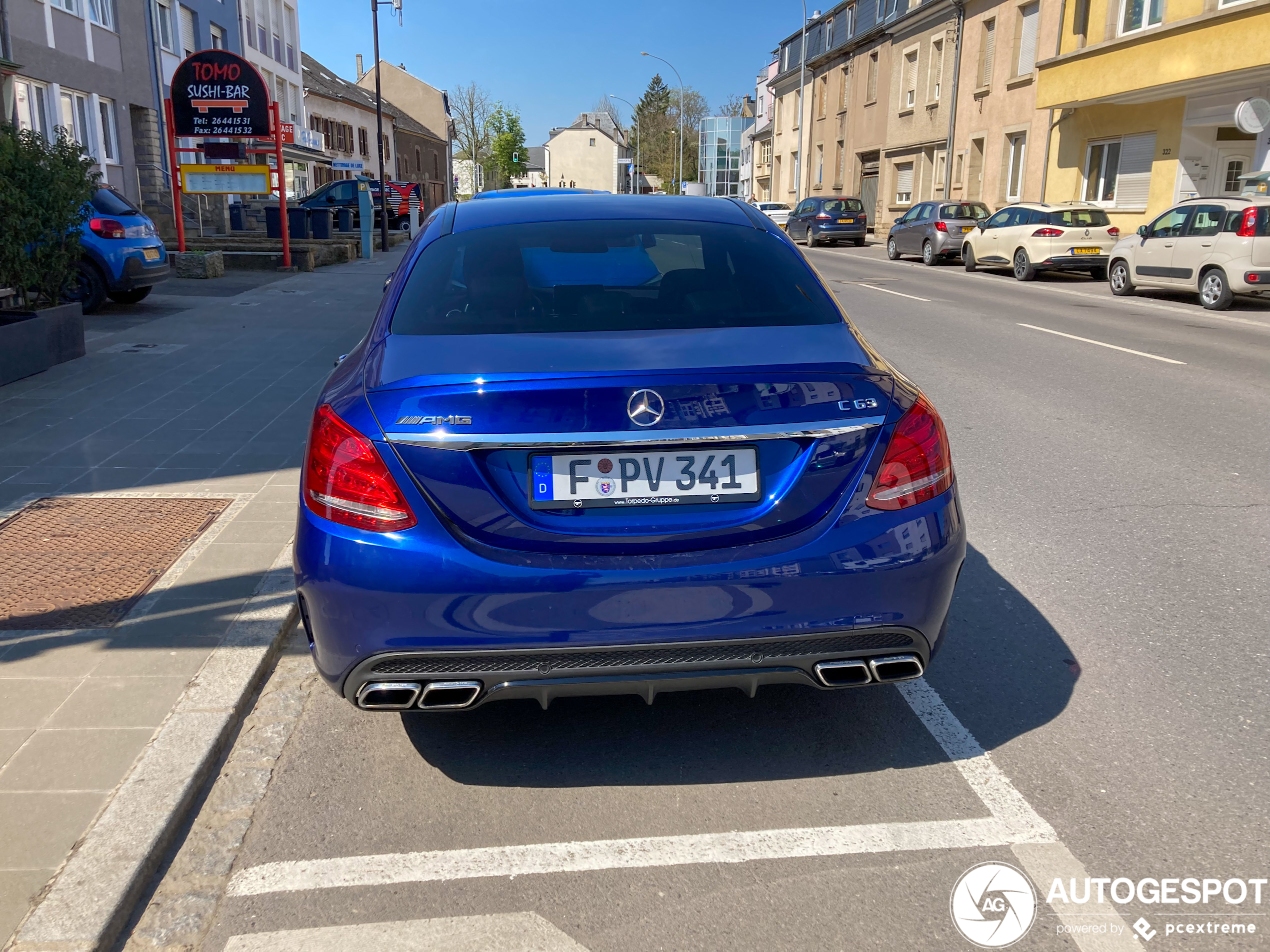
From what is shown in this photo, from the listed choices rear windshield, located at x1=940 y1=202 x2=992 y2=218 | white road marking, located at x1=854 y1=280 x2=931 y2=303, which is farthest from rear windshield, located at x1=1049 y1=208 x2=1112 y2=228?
rear windshield, located at x1=940 y1=202 x2=992 y2=218

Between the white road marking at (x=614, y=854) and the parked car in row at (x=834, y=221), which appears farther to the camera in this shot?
the parked car in row at (x=834, y=221)

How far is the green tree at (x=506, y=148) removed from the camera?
101m

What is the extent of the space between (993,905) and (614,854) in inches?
A: 36.1

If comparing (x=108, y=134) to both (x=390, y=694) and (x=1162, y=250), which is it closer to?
(x=1162, y=250)

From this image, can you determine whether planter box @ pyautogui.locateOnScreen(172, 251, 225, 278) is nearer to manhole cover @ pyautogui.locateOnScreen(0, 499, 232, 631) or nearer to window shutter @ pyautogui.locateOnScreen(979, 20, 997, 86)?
manhole cover @ pyautogui.locateOnScreen(0, 499, 232, 631)

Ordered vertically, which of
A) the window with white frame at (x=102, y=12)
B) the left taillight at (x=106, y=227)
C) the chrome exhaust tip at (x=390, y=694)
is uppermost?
the window with white frame at (x=102, y=12)

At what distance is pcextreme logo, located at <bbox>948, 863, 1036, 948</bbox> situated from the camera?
247cm

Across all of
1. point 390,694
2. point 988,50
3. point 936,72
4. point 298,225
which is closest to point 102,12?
point 298,225

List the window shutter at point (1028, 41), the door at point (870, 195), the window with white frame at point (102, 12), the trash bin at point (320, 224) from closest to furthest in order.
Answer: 1. the window with white frame at point (102, 12)
2. the trash bin at point (320, 224)
3. the window shutter at point (1028, 41)
4. the door at point (870, 195)

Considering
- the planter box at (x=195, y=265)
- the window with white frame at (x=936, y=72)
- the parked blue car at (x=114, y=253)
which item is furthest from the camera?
the window with white frame at (x=936, y=72)

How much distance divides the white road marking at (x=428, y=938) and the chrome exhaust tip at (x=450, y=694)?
0.54 meters

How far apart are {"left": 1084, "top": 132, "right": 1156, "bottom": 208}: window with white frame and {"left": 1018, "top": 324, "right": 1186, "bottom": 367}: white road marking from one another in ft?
47.4

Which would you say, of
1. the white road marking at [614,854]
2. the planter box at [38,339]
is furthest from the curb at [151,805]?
the planter box at [38,339]

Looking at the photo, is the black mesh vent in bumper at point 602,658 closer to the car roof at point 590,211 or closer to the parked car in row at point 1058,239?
the car roof at point 590,211
